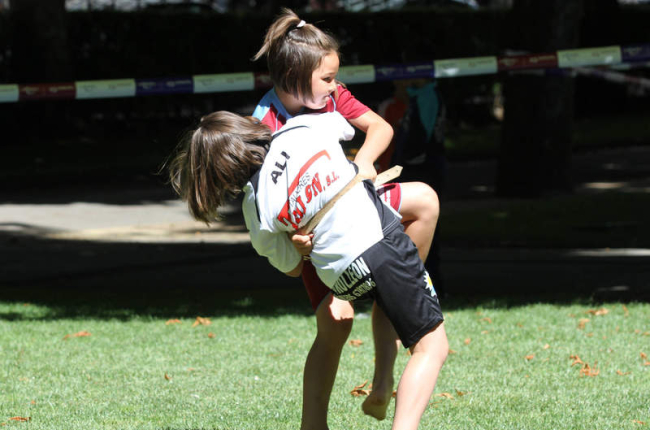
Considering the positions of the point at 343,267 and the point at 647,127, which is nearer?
the point at 343,267

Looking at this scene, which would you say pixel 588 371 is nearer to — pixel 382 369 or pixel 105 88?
pixel 382 369

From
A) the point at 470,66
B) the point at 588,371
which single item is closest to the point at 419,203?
the point at 588,371

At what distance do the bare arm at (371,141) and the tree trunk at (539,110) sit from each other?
10196mm

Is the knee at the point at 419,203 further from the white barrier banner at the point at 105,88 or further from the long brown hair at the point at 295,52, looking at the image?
the white barrier banner at the point at 105,88

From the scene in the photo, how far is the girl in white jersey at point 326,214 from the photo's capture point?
12.1 feet

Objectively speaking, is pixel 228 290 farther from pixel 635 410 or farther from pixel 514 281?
pixel 635 410

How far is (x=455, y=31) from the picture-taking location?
24.1m

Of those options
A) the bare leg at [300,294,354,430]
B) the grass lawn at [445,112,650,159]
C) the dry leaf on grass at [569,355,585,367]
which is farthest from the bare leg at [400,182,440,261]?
the grass lawn at [445,112,650,159]

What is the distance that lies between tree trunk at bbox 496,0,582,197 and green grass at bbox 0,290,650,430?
6.52 metres

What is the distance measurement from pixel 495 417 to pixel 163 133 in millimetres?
16482

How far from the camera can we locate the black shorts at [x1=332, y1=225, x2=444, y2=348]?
3.70 metres

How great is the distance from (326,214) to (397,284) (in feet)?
1.20

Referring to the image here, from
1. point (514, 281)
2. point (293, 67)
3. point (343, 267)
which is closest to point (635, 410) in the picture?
point (343, 267)

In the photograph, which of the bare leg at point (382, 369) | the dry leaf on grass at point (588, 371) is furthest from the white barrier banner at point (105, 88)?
the bare leg at point (382, 369)
